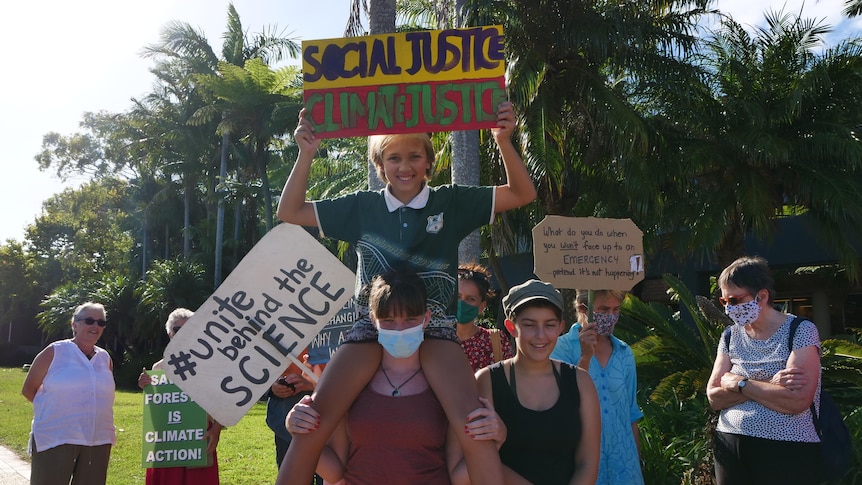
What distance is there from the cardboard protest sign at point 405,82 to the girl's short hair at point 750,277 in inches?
60.5

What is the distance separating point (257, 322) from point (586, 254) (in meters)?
1.85

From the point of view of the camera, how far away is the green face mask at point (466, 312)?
185 inches

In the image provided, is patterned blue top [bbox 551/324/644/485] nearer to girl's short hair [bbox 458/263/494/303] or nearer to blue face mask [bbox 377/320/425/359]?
girl's short hair [bbox 458/263/494/303]

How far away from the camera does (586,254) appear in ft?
14.8

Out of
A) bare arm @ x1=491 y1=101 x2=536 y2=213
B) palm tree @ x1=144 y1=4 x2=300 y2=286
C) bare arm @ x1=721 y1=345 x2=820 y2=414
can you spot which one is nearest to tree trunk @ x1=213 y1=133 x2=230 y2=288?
palm tree @ x1=144 y1=4 x2=300 y2=286

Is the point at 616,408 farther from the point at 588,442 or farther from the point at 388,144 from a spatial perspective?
the point at 388,144

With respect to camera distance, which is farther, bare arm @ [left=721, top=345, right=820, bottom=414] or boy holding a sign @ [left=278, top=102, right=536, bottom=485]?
bare arm @ [left=721, top=345, right=820, bottom=414]

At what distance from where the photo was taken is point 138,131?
4578 centimetres

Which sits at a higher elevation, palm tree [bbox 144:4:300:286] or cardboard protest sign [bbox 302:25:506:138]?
palm tree [bbox 144:4:300:286]

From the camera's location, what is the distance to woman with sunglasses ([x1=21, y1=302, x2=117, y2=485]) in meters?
6.22

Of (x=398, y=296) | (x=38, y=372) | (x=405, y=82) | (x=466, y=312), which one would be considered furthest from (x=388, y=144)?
(x=38, y=372)

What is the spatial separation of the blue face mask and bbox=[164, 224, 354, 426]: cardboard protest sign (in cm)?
89

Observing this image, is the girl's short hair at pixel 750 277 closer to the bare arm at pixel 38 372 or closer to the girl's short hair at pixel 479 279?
the girl's short hair at pixel 479 279

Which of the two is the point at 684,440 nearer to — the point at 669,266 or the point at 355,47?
the point at 355,47
